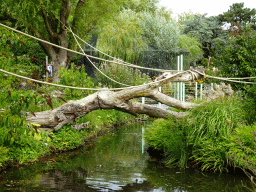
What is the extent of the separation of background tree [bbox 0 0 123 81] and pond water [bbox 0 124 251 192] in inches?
224

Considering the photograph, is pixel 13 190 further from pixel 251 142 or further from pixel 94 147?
pixel 251 142

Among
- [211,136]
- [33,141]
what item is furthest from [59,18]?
[211,136]

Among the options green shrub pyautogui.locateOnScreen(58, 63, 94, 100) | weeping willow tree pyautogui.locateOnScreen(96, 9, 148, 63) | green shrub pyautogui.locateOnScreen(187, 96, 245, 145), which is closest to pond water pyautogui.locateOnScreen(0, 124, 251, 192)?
green shrub pyautogui.locateOnScreen(187, 96, 245, 145)

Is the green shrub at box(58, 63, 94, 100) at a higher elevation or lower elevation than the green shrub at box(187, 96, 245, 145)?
higher

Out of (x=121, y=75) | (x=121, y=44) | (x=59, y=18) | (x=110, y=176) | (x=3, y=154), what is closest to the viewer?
(x=3, y=154)

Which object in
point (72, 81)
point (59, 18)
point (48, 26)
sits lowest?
point (72, 81)

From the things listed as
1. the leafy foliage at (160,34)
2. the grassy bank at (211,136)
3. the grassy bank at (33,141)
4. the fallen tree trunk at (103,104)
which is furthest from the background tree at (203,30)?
the fallen tree trunk at (103,104)

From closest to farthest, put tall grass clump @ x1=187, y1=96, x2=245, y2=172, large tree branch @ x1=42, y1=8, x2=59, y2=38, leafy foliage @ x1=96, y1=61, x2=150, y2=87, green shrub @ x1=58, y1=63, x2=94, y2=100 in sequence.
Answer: tall grass clump @ x1=187, y1=96, x2=245, y2=172
green shrub @ x1=58, y1=63, x2=94, y2=100
large tree branch @ x1=42, y1=8, x2=59, y2=38
leafy foliage @ x1=96, y1=61, x2=150, y2=87

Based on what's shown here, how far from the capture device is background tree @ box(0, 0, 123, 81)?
9.85 meters

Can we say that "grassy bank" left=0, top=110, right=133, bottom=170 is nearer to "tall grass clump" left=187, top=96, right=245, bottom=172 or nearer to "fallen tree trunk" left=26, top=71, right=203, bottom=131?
"fallen tree trunk" left=26, top=71, right=203, bottom=131

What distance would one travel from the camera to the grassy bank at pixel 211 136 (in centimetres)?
498

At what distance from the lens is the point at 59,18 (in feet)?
34.8

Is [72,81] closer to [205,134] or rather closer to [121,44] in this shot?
[205,134]

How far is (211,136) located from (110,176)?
6.40 feet
